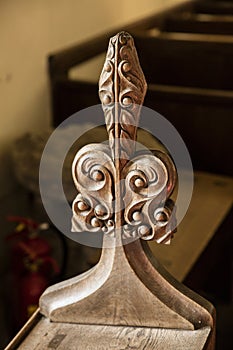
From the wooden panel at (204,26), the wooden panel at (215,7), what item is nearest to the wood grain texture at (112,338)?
the wooden panel at (204,26)

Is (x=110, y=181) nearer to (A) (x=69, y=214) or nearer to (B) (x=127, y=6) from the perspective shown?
(A) (x=69, y=214)

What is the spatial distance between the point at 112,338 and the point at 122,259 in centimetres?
10

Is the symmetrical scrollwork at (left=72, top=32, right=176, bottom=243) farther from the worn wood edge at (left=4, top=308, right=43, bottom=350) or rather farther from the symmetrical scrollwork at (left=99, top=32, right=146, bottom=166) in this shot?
the worn wood edge at (left=4, top=308, right=43, bottom=350)

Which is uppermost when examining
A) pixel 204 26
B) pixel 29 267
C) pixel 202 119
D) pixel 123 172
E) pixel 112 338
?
pixel 123 172

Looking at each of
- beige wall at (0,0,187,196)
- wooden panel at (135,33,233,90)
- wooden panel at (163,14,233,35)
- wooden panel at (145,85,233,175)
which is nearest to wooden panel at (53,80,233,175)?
wooden panel at (145,85,233,175)

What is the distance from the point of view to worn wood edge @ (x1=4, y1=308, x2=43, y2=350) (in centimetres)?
91

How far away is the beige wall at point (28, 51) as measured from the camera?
240 cm

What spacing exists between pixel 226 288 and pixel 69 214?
1.04 metres

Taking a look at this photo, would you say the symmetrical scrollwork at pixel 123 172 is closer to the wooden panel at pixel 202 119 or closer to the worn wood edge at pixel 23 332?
the worn wood edge at pixel 23 332

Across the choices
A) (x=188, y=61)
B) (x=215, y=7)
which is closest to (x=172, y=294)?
(x=188, y=61)

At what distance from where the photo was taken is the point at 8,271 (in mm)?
2318

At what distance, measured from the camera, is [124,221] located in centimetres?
88

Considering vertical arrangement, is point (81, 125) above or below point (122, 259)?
below

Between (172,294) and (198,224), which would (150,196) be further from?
(198,224)
